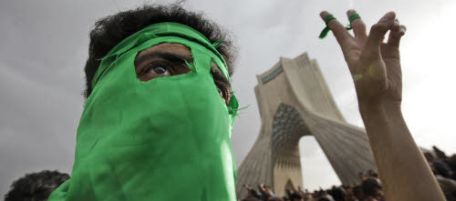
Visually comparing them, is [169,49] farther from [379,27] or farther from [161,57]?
[379,27]

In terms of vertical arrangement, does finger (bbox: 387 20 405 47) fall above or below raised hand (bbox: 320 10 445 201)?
above

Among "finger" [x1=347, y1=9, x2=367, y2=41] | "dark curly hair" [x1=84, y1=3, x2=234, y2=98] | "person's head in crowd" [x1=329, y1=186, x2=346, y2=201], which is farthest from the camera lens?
"person's head in crowd" [x1=329, y1=186, x2=346, y2=201]

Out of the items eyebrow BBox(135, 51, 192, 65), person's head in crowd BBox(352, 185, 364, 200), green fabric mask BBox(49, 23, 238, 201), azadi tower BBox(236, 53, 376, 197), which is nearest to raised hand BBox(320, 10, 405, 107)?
green fabric mask BBox(49, 23, 238, 201)

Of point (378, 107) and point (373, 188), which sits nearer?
point (378, 107)

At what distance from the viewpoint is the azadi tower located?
21375mm

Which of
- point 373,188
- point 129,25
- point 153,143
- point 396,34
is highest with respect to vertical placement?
point 129,25

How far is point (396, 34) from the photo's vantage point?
1.29 m

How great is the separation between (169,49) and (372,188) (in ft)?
9.19

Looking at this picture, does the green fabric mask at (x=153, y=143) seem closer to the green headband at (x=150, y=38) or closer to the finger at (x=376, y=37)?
the green headband at (x=150, y=38)

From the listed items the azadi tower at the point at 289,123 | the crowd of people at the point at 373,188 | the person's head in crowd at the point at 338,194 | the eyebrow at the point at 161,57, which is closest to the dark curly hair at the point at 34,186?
the eyebrow at the point at 161,57

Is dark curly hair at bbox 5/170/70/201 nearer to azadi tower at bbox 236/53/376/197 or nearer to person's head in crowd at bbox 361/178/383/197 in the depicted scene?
person's head in crowd at bbox 361/178/383/197

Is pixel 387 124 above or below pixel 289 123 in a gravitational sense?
below

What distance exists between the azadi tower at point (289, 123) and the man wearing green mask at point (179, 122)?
19.7 meters

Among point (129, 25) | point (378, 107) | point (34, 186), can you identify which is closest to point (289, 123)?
point (34, 186)
